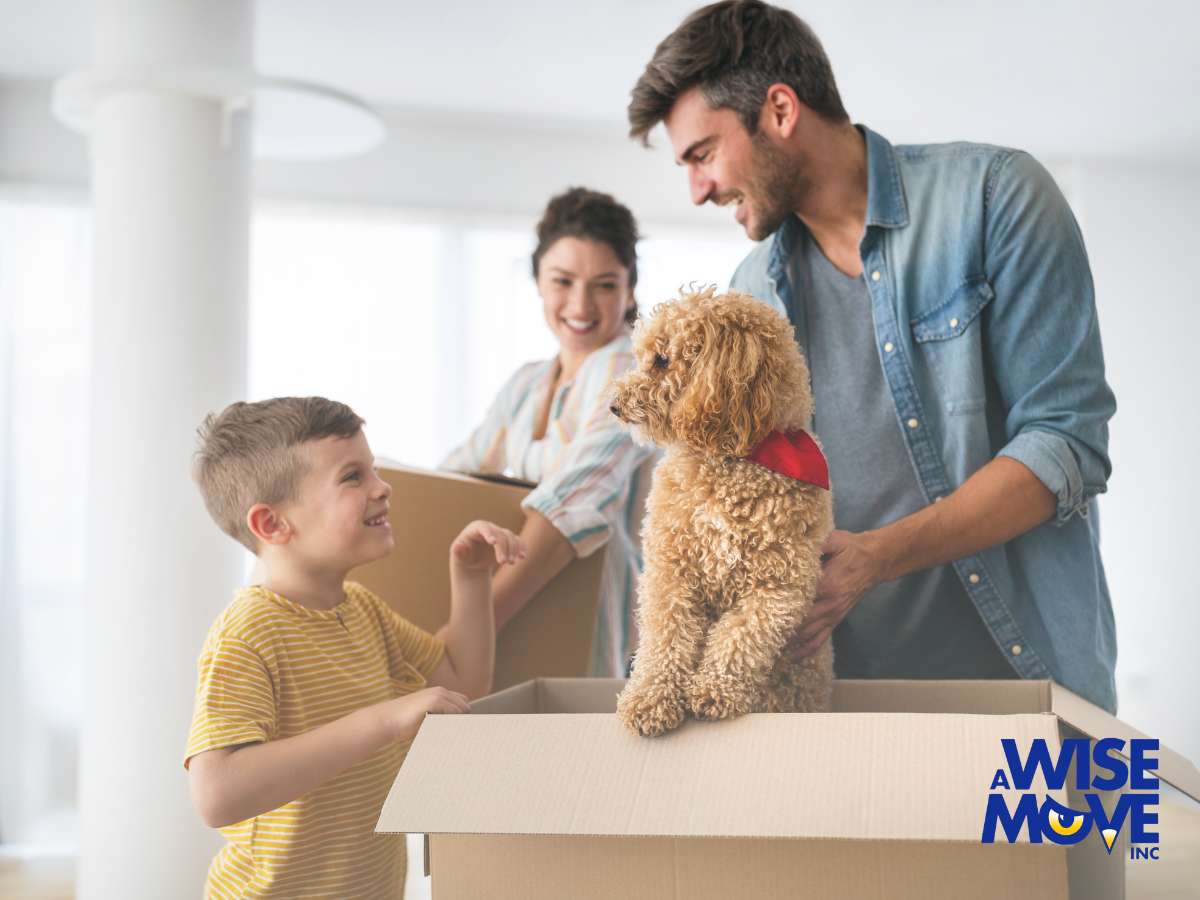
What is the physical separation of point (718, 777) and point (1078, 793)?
282 millimetres

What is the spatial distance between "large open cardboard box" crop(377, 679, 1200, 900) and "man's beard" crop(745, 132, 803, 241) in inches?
28.8

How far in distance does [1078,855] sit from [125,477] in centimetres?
239

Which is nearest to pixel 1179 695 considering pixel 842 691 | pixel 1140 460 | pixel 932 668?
pixel 1140 460

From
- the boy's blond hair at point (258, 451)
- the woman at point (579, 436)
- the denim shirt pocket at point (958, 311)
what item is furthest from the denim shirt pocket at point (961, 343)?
the boy's blond hair at point (258, 451)

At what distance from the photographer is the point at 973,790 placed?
0.68 metres

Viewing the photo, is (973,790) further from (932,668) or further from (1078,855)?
(932,668)

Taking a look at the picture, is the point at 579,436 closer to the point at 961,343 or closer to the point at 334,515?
the point at 334,515

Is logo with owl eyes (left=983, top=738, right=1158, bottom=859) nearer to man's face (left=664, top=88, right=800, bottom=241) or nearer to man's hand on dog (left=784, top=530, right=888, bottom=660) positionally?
man's hand on dog (left=784, top=530, right=888, bottom=660)

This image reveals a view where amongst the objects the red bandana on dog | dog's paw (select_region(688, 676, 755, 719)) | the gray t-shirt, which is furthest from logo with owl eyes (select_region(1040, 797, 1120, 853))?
the gray t-shirt

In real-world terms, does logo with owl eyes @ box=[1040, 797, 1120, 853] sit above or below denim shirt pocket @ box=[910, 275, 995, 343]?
below

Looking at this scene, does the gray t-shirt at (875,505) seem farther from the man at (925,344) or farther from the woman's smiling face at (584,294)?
the woman's smiling face at (584,294)

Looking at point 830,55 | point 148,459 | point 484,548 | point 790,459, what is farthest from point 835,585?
point 830,55

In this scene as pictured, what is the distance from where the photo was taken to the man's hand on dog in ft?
3.17

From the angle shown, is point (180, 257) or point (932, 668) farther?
point (180, 257)
